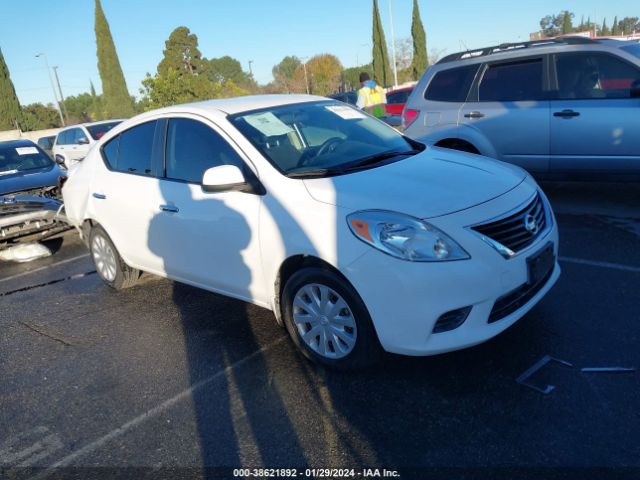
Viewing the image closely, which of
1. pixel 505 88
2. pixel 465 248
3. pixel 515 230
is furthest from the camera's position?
pixel 505 88

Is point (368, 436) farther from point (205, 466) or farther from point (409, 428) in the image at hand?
point (205, 466)

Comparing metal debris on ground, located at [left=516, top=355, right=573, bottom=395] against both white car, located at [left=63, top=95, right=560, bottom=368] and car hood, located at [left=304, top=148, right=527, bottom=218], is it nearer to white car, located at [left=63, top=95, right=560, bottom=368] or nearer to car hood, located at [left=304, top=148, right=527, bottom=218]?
white car, located at [left=63, top=95, right=560, bottom=368]

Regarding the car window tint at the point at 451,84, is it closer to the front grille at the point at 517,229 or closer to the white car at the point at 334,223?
the white car at the point at 334,223

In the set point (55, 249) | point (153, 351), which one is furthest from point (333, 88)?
point (153, 351)

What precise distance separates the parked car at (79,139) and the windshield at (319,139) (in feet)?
38.1

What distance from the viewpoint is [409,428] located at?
9.04ft

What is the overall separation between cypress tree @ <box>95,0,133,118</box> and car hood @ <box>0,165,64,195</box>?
120ft

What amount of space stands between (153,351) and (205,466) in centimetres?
154

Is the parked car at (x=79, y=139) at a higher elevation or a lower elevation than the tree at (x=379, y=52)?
lower

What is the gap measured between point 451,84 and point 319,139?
3.61 m

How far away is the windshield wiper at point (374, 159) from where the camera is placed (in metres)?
3.61

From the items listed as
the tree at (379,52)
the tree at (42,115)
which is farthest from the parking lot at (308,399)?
the tree at (42,115)

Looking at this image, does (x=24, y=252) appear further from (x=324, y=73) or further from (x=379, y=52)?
(x=324, y=73)

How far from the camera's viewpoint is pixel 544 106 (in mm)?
6207
